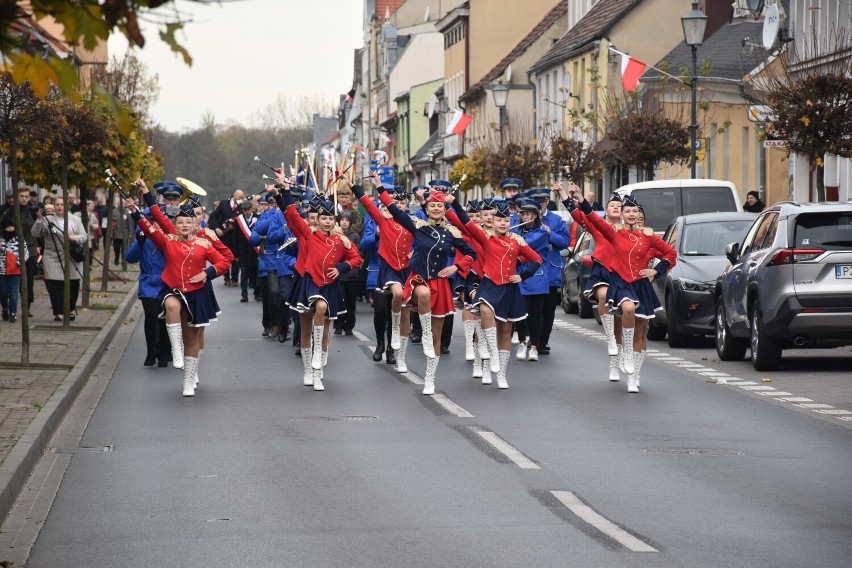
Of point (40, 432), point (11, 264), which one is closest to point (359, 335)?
point (11, 264)

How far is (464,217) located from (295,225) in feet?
5.14

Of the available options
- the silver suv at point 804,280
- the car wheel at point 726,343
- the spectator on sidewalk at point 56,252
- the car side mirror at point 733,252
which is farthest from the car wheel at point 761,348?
the spectator on sidewalk at point 56,252

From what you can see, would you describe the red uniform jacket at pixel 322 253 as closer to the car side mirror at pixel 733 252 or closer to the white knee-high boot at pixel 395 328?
the white knee-high boot at pixel 395 328

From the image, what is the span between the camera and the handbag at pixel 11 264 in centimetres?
2278

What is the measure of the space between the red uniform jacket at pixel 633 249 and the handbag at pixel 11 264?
413 inches

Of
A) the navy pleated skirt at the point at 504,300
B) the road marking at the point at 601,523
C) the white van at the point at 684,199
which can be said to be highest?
the white van at the point at 684,199

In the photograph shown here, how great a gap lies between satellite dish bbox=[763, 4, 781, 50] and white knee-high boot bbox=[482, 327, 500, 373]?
61.1ft

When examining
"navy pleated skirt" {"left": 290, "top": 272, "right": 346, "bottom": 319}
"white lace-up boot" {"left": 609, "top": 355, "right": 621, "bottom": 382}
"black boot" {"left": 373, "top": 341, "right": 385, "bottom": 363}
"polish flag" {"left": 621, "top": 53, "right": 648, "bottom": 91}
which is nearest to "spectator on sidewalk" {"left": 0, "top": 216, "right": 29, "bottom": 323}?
"black boot" {"left": 373, "top": 341, "right": 385, "bottom": 363}

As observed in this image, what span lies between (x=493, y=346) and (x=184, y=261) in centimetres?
290

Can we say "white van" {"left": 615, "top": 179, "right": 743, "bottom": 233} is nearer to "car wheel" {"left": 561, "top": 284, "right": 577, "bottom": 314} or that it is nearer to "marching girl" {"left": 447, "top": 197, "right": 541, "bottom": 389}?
"car wheel" {"left": 561, "top": 284, "right": 577, "bottom": 314}

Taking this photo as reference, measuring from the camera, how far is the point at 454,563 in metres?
7.10

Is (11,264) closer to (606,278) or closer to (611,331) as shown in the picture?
(611,331)

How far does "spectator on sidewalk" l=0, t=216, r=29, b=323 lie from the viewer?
22.8 meters

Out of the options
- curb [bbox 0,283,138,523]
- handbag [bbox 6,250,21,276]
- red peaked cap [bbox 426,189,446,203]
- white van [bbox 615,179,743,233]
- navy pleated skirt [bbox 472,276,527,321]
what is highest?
white van [bbox 615,179,743,233]
